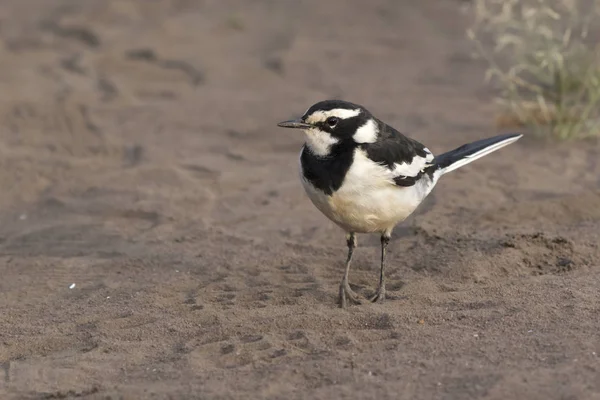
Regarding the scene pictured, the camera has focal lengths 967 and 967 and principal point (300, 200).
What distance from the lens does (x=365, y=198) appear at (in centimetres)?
586

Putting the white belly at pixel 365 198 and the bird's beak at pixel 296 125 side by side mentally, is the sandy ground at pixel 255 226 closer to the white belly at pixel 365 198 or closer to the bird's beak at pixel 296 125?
the white belly at pixel 365 198

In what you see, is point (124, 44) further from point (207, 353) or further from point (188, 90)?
point (207, 353)

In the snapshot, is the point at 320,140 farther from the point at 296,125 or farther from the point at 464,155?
the point at 464,155

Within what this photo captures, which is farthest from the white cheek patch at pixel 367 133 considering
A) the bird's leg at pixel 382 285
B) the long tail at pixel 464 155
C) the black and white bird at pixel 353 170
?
the long tail at pixel 464 155

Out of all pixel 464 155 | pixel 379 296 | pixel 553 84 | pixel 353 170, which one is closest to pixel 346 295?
pixel 379 296

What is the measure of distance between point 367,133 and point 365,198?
424mm

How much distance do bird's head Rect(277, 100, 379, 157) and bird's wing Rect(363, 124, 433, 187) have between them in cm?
12

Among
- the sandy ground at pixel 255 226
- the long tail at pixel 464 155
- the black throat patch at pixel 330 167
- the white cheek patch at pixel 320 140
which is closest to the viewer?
the sandy ground at pixel 255 226

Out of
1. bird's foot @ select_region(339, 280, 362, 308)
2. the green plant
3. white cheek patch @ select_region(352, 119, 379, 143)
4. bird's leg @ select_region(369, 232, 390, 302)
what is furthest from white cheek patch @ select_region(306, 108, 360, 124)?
the green plant

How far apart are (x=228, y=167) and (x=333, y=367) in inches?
190

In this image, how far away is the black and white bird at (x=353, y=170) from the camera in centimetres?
581

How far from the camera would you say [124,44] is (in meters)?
13.2

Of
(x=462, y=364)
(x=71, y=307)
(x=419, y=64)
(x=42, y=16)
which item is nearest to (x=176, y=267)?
(x=71, y=307)

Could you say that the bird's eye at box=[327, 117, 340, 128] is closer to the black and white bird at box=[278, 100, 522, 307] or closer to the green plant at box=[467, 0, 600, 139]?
the black and white bird at box=[278, 100, 522, 307]
